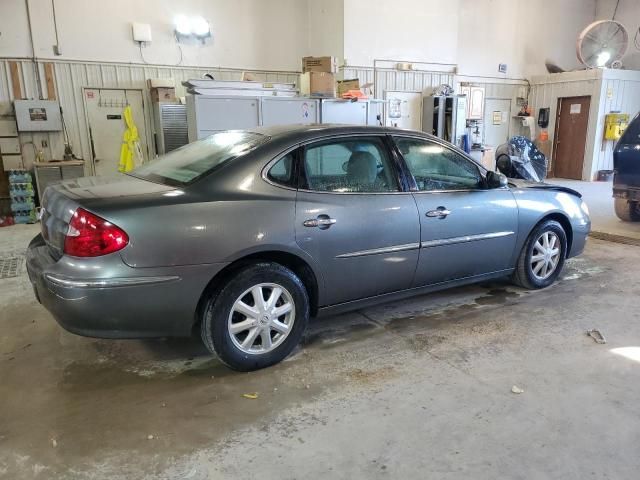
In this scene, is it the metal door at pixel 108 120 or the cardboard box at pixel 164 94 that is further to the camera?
the metal door at pixel 108 120

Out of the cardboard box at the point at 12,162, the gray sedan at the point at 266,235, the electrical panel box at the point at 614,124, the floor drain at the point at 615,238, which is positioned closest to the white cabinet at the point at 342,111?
the floor drain at the point at 615,238

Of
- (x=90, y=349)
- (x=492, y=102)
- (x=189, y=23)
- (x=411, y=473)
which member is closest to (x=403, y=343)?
(x=411, y=473)

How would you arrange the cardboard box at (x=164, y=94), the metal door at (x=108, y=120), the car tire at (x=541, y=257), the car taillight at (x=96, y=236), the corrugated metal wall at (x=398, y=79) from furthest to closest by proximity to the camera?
1. the corrugated metal wall at (x=398, y=79)
2. the metal door at (x=108, y=120)
3. the cardboard box at (x=164, y=94)
4. the car tire at (x=541, y=257)
5. the car taillight at (x=96, y=236)

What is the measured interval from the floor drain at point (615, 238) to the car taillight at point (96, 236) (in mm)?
5776

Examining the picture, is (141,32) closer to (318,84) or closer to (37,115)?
(37,115)

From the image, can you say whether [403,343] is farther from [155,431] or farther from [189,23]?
[189,23]

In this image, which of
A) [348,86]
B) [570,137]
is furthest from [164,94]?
[570,137]

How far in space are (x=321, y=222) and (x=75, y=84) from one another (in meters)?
7.48

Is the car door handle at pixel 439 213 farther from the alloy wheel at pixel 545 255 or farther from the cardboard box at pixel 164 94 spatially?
the cardboard box at pixel 164 94

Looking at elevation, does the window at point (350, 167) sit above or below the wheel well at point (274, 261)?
above

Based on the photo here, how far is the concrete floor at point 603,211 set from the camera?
21.0 feet

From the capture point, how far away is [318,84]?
7559 mm

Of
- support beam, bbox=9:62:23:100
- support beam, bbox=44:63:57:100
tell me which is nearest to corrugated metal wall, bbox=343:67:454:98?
support beam, bbox=44:63:57:100

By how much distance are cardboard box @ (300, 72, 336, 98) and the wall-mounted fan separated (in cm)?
702
